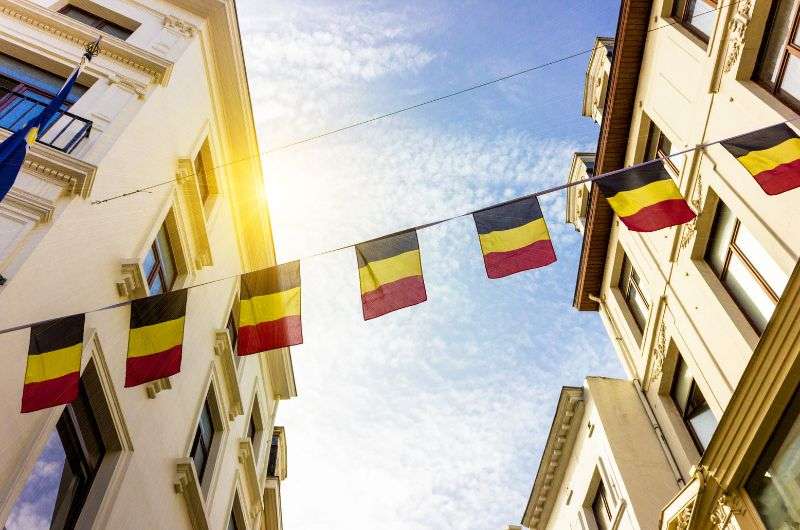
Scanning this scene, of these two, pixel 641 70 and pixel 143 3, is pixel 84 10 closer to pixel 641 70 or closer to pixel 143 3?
pixel 143 3

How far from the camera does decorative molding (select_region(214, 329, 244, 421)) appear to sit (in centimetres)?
1549

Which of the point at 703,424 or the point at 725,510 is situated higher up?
the point at 703,424

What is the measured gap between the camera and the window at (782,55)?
32.6 ft

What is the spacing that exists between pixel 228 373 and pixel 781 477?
496 inches

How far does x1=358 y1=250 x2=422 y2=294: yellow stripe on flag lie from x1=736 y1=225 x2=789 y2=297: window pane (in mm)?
6277

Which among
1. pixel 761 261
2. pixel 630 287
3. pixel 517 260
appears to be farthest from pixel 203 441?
pixel 761 261

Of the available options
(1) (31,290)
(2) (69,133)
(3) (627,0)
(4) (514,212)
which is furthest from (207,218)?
(3) (627,0)

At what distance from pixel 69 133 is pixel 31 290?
3.63 m

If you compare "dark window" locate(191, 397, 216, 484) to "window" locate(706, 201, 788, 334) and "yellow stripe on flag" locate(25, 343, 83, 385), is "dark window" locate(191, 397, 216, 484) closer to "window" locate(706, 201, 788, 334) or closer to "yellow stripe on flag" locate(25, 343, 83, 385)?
"yellow stripe on flag" locate(25, 343, 83, 385)

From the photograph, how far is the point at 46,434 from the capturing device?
829 cm

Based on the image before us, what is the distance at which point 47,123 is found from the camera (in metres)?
10.3

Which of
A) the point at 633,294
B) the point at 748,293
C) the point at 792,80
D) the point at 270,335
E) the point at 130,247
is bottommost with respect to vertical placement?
the point at 270,335

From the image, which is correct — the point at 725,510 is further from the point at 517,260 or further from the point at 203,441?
the point at 203,441

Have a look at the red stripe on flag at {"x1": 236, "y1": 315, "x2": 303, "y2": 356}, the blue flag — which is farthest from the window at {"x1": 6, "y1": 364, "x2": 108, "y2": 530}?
the blue flag
